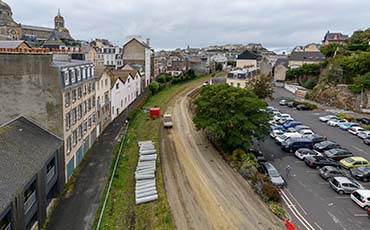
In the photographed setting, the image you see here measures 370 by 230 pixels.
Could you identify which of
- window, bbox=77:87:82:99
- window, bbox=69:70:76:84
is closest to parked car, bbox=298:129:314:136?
window, bbox=77:87:82:99

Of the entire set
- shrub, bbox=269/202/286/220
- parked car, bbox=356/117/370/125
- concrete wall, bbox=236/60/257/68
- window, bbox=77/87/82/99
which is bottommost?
shrub, bbox=269/202/286/220

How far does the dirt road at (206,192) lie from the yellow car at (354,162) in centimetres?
1169

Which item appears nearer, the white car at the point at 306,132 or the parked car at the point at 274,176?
the parked car at the point at 274,176

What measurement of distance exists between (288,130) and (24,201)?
1378 inches

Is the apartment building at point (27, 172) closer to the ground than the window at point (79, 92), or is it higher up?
closer to the ground

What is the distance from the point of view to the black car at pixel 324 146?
1452 inches

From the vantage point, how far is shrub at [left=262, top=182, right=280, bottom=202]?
80.5ft

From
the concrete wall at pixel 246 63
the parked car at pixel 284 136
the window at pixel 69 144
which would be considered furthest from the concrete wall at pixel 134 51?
the window at pixel 69 144

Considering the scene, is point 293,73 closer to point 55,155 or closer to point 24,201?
point 55,155

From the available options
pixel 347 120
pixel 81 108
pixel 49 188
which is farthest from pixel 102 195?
pixel 347 120

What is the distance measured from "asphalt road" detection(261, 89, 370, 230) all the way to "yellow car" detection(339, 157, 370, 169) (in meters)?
3.18

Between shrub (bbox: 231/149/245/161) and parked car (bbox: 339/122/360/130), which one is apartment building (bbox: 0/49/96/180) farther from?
parked car (bbox: 339/122/360/130)

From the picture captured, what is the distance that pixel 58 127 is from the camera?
87.3 feet

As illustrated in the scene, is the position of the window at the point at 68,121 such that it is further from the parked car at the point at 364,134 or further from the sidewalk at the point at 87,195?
the parked car at the point at 364,134
